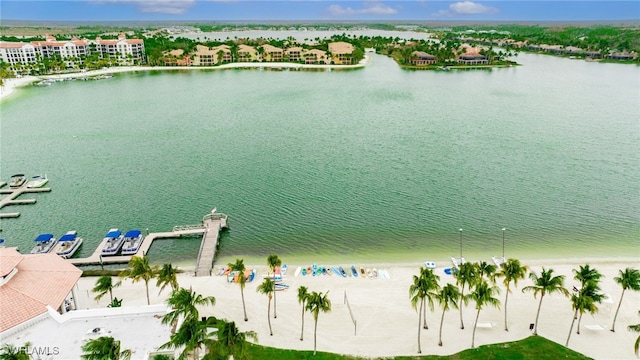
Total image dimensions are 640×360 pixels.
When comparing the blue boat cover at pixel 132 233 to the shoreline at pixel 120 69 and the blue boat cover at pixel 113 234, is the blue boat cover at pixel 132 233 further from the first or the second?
the shoreline at pixel 120 69

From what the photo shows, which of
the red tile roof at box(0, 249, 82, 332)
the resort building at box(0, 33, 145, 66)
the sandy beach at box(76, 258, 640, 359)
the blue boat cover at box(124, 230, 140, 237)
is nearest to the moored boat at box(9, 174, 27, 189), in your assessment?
the blue boat cover at box(124, 230, 140, 237)

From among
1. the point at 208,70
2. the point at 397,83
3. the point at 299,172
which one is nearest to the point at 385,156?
the point at 299,172

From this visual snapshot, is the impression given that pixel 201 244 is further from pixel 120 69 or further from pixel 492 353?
pixel 120 69

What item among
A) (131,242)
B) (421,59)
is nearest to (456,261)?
(131,242)

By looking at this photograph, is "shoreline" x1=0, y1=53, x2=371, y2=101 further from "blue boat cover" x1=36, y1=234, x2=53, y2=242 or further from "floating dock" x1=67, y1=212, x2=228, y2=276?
→ "floating dock" x1=67, y1=212, x2=228, y2=276

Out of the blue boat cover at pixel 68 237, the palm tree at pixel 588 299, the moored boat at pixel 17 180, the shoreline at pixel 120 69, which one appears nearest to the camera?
the palm tree at pixel 588 299

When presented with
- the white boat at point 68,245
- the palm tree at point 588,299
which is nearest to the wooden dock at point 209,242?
the white boat at point 68,245

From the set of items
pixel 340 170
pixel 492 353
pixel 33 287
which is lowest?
pixel 340 170
